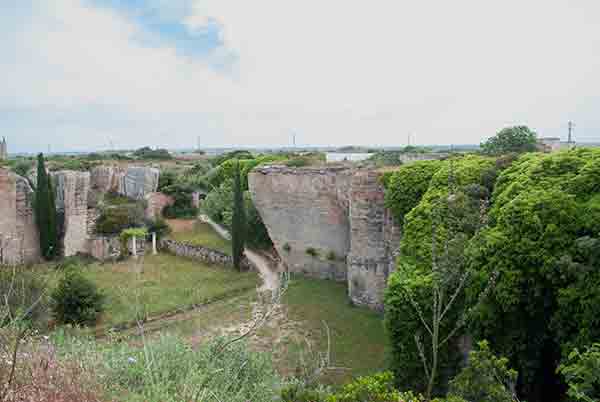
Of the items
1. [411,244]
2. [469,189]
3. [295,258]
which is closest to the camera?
[411,244]

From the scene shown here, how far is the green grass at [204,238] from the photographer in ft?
76.6

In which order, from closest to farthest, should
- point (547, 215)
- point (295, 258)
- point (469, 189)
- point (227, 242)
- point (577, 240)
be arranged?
point (577, 240) → point (547, 215) → point (469, 189) → point (295, 258) → point (227, 242)

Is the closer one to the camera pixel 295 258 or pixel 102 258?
pixel 295 258

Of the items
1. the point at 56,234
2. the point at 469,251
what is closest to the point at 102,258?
the point at 56,234

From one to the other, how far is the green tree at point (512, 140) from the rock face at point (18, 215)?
94.1 feet

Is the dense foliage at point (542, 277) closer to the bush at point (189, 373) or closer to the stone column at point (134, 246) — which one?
the bush at point (189, 373)

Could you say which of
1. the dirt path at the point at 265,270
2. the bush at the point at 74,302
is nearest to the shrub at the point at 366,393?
the dirt path at the point at 265,270

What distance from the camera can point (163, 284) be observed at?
683 inches

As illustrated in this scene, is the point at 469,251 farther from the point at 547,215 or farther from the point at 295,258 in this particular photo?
the point at 295,258

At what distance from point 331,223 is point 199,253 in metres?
8.26

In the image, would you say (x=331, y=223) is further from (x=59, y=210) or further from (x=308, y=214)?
(x=59, y=210)

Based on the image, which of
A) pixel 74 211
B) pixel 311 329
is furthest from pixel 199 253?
pixel 311 329

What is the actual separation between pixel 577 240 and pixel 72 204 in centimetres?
2366

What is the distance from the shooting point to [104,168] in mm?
31969
